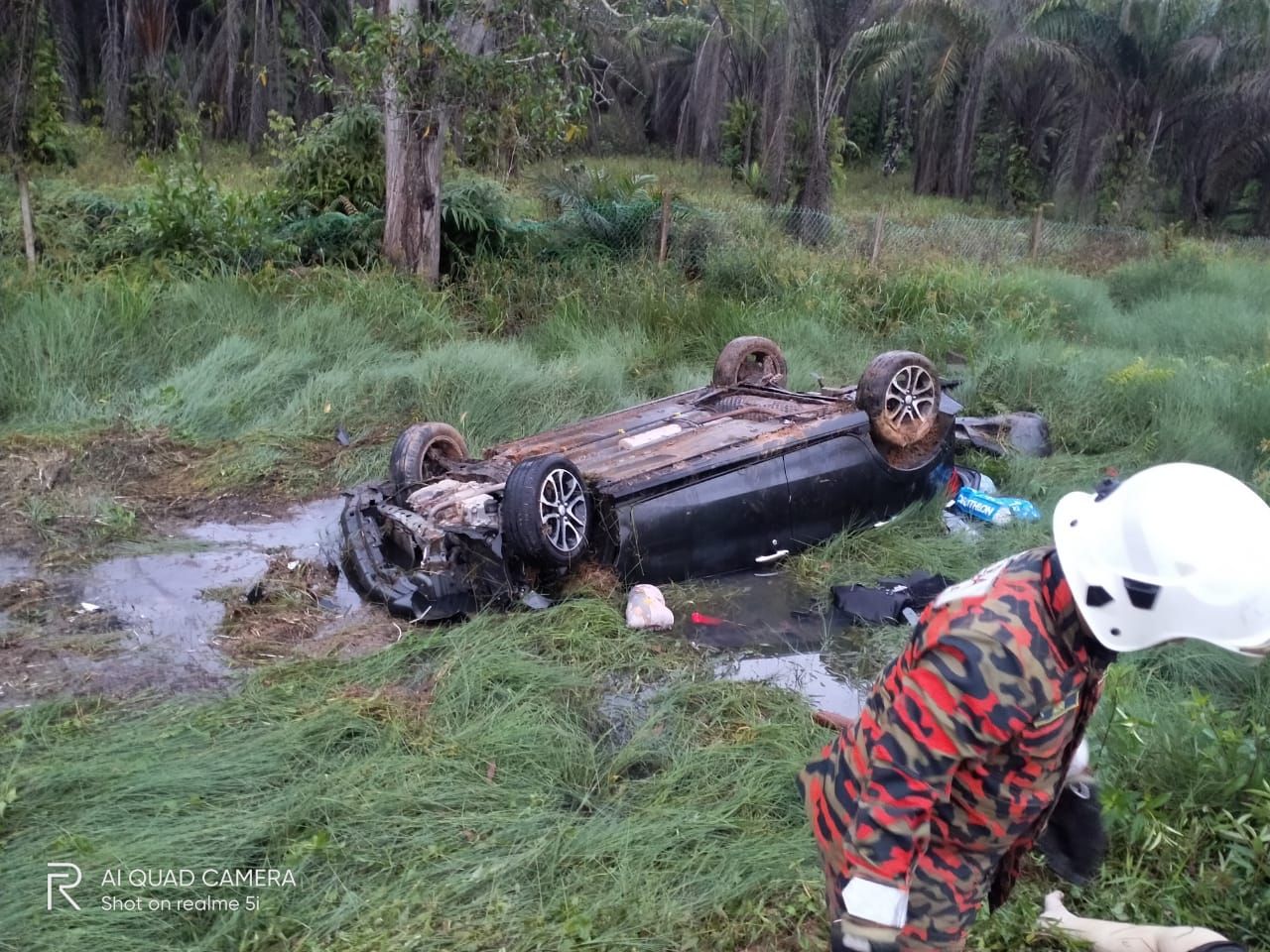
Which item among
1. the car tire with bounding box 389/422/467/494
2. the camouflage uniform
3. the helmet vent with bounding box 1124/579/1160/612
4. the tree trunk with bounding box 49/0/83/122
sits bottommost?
the car tire with bounding box 389/422/467/494

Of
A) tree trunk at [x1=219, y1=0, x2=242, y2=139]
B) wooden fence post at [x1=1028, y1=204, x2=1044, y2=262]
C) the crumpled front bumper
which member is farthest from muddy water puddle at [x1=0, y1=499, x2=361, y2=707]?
tree trunk at [x1=219, y1=0, x2=242, y2=139]

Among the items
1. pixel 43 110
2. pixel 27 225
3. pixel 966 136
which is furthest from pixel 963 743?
pixel 966 136

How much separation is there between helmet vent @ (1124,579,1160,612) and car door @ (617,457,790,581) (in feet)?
12.2

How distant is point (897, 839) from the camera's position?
1.88 m

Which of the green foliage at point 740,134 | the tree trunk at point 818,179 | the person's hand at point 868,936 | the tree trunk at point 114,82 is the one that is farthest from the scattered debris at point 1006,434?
the tree trunk at point 114,82

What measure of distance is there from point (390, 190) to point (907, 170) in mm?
25955

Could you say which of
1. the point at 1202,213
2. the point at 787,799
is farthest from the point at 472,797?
the point at 1202,213

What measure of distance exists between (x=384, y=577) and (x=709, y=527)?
1722 millimetres

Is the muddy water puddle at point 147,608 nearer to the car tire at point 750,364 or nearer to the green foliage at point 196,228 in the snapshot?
the car tire at point 750,364

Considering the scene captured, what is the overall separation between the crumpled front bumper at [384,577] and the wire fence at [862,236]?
6.71 metres

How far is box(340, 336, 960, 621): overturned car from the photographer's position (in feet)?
17.1

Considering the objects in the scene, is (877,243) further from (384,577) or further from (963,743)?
(963,743)

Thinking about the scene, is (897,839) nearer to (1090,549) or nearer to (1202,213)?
(1090,549)

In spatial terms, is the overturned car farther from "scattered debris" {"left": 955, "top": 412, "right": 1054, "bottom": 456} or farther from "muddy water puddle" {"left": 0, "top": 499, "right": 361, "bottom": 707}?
"scattered debris" {"left": 955, "top": 412, "right": 1054, "bottom": 456}
